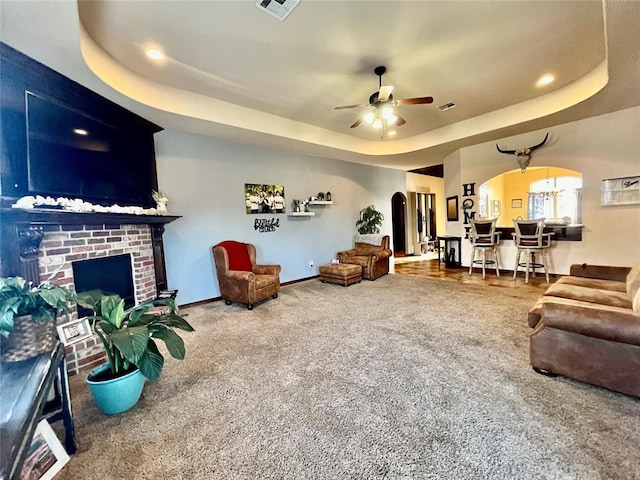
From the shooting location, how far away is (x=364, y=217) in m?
6.98

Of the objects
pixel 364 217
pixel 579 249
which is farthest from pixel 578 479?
pixel 364 217

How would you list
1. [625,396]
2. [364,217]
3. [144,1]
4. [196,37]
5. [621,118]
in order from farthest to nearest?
[364,217], [621,118], [196,37], [144,1], [625,396]

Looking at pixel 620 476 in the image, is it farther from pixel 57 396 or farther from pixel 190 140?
pixel 190 140

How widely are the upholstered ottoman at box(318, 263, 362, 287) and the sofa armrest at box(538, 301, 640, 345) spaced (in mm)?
3312

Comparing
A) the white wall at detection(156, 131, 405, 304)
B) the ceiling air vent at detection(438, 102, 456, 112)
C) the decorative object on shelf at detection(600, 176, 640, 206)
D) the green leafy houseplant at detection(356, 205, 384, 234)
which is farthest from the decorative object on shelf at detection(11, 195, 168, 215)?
the decorative object on shelf at detection(600, 176, 640, 206)

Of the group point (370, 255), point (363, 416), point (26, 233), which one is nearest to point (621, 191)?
point (370, 255)

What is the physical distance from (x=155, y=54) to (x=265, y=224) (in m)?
2.96

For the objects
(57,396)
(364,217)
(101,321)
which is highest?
(364,217)

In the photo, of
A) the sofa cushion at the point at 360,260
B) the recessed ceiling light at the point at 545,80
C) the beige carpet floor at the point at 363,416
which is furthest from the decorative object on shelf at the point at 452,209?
the beige carpet floor at the point at 363,416

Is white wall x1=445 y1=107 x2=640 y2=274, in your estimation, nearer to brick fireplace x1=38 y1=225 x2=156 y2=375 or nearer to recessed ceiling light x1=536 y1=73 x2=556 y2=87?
recessed ceiling light x1=536 y1=73 x2=556 y2=87

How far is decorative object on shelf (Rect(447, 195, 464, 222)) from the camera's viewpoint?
6476 mm

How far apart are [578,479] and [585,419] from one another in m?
0.54

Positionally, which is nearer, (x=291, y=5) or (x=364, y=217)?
(x=291, y=5)

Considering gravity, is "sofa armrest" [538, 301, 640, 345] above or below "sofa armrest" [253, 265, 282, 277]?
below
